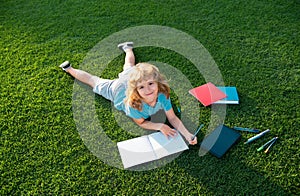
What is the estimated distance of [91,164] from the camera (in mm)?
2627

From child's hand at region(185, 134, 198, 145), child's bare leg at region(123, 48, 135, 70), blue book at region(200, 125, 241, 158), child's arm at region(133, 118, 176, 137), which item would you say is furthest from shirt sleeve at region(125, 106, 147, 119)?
child's bare leg at region(123, 48, 135, 70)

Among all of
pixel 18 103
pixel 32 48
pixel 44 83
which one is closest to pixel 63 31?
pixel 32 48

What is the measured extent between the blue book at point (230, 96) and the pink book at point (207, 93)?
0.03 m

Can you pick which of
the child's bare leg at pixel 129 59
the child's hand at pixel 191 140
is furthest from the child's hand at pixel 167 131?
the child's bare leg at pixel 129 59

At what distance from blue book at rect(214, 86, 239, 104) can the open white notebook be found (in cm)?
60

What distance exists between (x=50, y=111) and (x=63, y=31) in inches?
52.0

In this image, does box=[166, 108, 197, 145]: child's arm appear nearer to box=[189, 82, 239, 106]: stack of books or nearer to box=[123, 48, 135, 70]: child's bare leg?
box=[189, 82, 239, 106]: stack of books

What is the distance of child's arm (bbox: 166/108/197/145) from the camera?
2676mm

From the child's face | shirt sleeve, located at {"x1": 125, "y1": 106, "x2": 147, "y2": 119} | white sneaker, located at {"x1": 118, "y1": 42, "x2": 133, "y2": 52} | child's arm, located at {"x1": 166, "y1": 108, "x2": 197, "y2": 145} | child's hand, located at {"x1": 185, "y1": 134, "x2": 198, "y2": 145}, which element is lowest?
child's hand, located at {"x1": 185, "y1": 134, "x2": 198, "y2": 145}

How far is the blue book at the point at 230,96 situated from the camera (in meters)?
3.00

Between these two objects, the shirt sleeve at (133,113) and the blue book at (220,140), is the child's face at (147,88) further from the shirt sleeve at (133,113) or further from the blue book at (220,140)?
the blue book at (220,140)

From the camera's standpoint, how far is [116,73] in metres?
3.40

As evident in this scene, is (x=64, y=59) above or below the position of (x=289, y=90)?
above

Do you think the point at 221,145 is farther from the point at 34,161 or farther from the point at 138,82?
the point at 34,161
